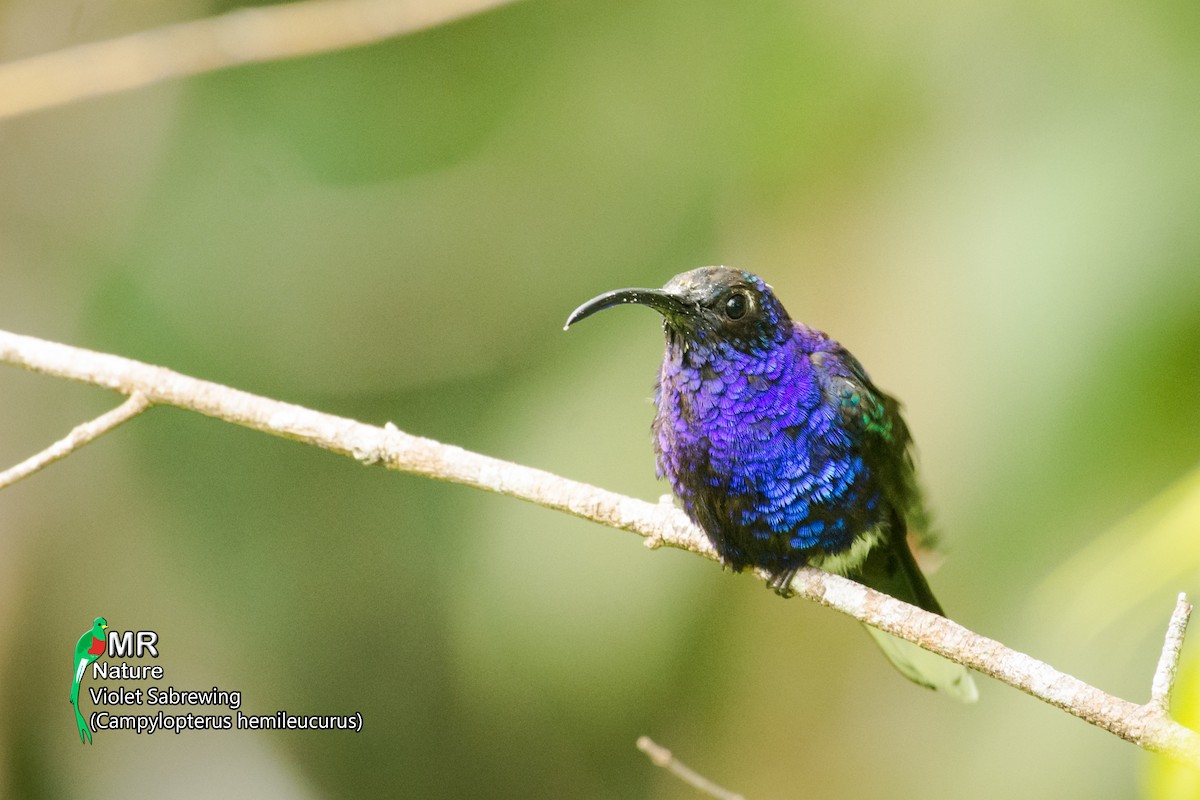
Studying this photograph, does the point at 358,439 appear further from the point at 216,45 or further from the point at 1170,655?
the point at 216,45

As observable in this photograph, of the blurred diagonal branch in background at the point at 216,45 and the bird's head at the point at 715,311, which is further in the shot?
the blurred diagonal branch in background at the point at 216,45

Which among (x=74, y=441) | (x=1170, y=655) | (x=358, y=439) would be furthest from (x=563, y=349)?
(x=1170, y=655)

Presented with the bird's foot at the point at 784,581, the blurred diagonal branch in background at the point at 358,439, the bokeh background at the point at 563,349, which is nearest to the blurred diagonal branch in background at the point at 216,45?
the bokeh background at the point at 563,349

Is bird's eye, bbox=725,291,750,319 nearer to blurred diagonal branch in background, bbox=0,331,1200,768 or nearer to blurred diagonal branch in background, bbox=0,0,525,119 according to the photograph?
blurred diagonal branch in background, bbox=0,331,1200,768

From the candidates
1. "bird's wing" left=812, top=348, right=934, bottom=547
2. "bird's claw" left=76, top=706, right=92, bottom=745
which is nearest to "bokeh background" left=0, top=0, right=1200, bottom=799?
"bird's claw" left=76, top=706, right=92, bottom=745

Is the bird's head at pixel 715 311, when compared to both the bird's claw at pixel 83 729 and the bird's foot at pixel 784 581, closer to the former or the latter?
the bird's foot at pixel 784 581

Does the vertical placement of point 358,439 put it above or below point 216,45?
below
